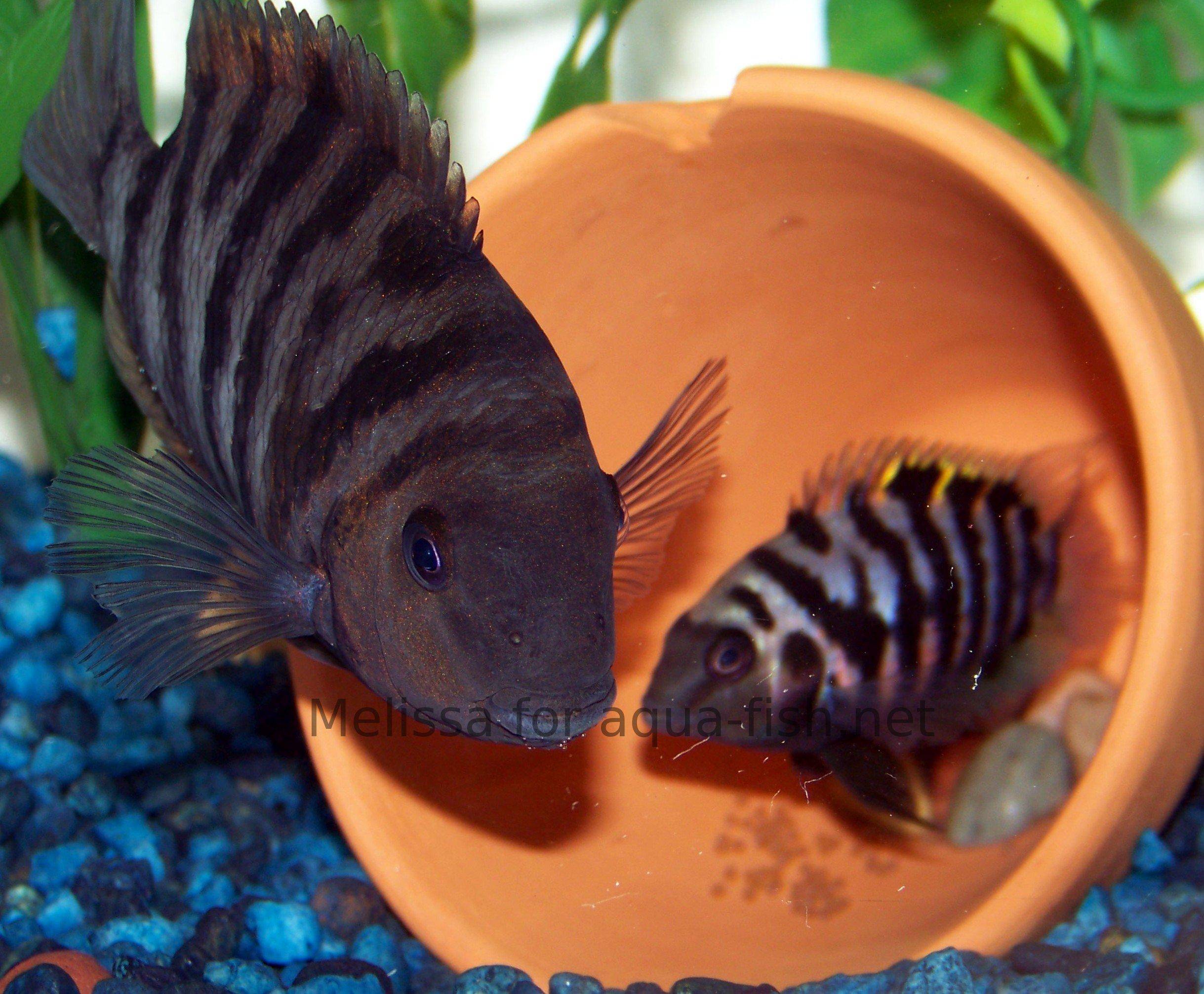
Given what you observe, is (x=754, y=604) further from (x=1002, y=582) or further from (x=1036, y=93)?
(x=1036, y=93)

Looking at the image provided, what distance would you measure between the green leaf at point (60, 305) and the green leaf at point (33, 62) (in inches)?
13.9

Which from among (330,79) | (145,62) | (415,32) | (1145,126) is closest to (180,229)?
(330,79)

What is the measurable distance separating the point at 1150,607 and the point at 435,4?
5.22 feet

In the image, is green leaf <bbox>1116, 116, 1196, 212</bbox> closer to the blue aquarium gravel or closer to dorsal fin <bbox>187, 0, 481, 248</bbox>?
the blue aquarium gravel

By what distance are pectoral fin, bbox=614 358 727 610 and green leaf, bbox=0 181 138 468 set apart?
50.8 inches

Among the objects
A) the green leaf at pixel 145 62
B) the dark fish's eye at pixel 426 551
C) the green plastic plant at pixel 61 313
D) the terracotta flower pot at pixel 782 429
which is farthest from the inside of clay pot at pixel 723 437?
the green plastic plant at pixel 61 313

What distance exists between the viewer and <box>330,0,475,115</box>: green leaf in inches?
72.1

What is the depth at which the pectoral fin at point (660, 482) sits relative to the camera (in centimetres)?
125

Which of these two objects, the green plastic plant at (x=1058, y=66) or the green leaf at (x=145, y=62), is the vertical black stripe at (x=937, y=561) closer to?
the green plastic plant at (x=1058, y=66)

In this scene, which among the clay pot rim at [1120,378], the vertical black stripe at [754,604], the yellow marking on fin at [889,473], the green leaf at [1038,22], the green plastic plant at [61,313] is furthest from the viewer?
the green leaf at [1038,22]

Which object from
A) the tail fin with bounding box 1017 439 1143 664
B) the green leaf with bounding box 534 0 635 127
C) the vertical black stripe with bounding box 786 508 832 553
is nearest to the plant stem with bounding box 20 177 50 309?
the green leaf with bounding box 534 0 635 127

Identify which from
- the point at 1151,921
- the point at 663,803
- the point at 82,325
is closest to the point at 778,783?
the point at 663,803

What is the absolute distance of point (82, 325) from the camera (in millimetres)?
2154

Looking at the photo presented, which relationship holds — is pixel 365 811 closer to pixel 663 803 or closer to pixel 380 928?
pixel 380 928
